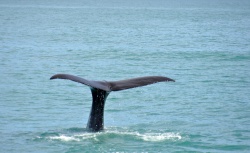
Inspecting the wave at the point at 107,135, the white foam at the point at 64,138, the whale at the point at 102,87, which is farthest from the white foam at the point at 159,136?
the white foam at the point at 64,138

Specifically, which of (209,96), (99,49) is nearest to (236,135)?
(209,96)

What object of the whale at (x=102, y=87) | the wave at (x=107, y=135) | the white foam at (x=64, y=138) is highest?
the whale at (x=102, y=87)

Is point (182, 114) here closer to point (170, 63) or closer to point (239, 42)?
point (170, 63)

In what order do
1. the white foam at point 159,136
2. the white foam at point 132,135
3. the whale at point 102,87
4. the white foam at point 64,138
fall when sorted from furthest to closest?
the white foam at point 159,136 → the white foam at point 64,138 → the white foam at point 132,135 → the whale at point 102,87

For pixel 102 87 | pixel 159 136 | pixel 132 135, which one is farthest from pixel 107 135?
pixel 102 87

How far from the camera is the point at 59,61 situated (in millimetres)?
35469

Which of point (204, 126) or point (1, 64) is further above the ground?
point (1, 64)

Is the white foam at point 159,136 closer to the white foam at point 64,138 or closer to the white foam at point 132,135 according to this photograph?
the white foam at point 132,135

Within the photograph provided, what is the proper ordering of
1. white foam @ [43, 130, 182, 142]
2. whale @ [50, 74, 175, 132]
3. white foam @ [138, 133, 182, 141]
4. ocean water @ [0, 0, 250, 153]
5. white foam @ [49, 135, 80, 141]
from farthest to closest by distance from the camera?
1. white foam @ [138, 133, 182, 141]
2. ocean water @ [0, 0, 250, 153]
3. white foam @ [49, 135, 80, 141]
4. white foam @ [43, 130, 182, 142]
5. whale @ [50, 74, 175, 132]

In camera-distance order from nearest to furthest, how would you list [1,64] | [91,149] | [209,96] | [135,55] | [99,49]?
[91,149]
[209,96]
[1,64]
[135,55]
[99,49]

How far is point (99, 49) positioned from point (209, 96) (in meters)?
22.1

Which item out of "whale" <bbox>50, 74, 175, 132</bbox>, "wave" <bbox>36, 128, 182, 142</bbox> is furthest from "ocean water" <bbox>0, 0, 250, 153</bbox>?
"whale" <bbox>50, 74, 175, 132</bbox>

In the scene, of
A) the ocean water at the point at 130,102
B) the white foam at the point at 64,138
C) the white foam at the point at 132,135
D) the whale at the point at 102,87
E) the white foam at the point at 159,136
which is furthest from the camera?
the white foam at the point at 159,136

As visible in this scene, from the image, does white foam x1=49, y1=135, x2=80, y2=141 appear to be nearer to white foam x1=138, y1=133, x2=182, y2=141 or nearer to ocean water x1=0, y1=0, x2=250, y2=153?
ocean water x1=0, y1=0, x2=250, y2=153
